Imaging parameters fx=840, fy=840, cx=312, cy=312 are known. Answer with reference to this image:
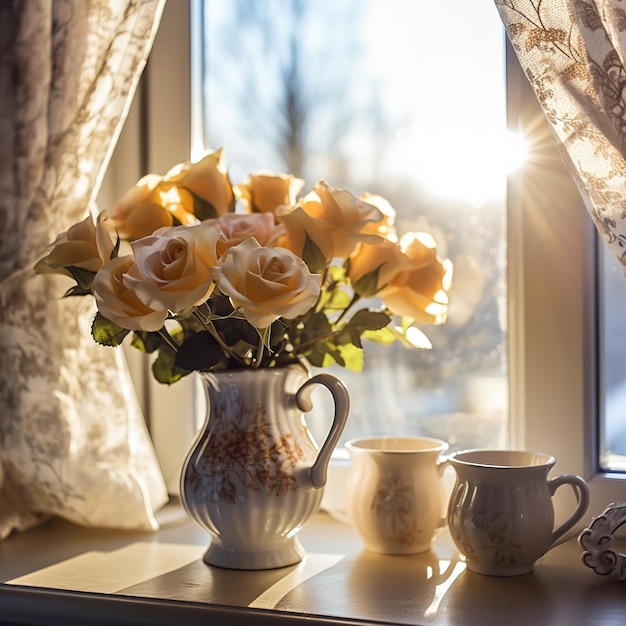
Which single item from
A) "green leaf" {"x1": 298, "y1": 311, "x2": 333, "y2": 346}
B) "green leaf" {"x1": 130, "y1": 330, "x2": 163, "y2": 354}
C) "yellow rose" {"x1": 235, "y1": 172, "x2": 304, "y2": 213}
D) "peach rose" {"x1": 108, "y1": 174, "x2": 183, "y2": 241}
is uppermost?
"yellow rose" {"x1": 235, "y1": 172, "x2": 304, "y2": 213}

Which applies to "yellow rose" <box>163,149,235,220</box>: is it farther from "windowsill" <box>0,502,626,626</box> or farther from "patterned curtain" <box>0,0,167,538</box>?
"windowsill" <box>0,502,626,626</box>

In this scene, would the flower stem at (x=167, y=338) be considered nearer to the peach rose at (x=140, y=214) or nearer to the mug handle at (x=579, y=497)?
the peach rose at (x=140, y=214)

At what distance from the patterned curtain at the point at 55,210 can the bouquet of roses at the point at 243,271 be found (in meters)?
0.15

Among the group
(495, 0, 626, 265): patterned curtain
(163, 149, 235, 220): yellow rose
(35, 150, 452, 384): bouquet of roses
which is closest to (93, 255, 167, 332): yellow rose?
(35, 150, 452, 384): bouquet of roses

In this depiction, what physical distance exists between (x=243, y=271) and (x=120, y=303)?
13cm

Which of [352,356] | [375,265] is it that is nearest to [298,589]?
[352,356]

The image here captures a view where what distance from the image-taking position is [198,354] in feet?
3.19

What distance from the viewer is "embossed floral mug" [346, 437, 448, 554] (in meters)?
1.06

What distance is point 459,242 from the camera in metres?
1.27

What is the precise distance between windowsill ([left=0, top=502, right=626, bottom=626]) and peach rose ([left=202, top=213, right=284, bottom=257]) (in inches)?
15.9

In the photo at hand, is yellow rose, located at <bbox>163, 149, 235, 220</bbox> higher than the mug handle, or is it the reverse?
yellow rose, located at <bbox>163, 149, 235, 220</bbox>

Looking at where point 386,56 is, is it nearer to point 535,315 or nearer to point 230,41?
point 230,41

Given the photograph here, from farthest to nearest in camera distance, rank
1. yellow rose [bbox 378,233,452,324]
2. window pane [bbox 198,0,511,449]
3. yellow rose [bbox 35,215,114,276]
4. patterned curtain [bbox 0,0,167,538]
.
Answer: window pane [bbox 198,0,511,449] → patterned curtain [bbox 0,0,167,538] → yellow rose [bbox 378,233,452,324] → yellow rose [bbox 35,215,114,276]

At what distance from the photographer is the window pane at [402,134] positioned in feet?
4.12
